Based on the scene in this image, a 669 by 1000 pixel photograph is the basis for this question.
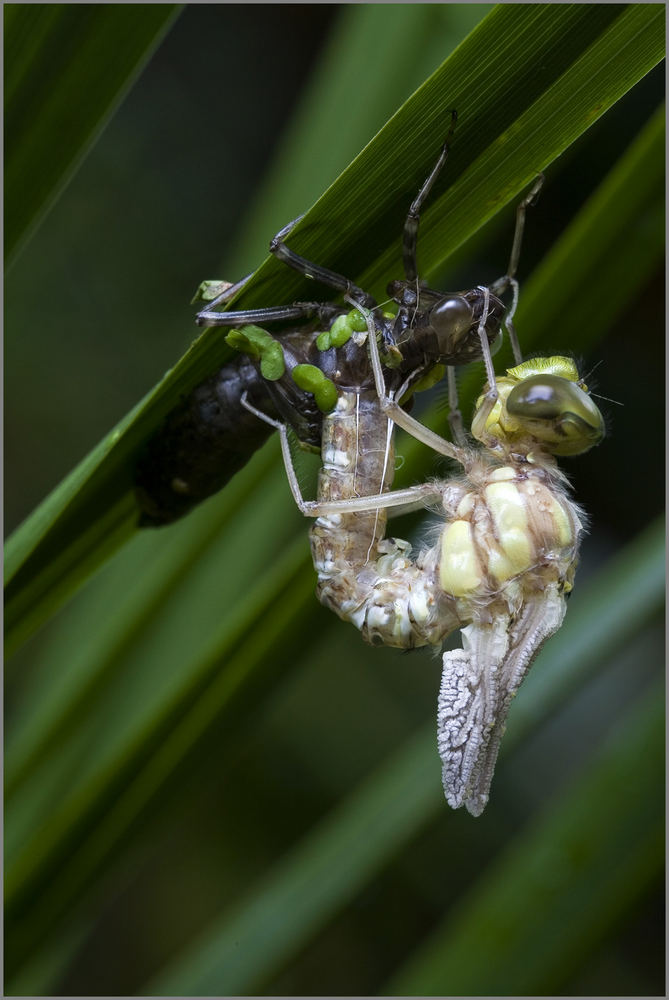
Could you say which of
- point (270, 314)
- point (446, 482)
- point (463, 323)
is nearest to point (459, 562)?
point (446, 482)

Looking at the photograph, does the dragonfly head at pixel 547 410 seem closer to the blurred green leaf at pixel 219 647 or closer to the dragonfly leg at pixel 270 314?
the blurred green leaf at pixel 219 647

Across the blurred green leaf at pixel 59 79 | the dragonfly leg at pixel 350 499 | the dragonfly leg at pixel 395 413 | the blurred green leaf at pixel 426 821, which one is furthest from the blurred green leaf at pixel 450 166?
the blurred green leaf at pixel 426 821

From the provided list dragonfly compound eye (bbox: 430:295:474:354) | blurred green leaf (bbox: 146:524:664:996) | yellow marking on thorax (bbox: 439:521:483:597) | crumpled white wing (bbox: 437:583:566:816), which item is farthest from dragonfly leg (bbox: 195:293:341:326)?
blurred green leaf (bbox: 146:524:664:996)

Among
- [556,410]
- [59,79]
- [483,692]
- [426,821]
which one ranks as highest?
[59,79]

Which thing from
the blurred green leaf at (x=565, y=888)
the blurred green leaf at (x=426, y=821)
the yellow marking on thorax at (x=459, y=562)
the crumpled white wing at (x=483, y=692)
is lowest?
the blurred green leaf at (x=565, y=888)

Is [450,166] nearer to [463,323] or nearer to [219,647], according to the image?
[463,323]

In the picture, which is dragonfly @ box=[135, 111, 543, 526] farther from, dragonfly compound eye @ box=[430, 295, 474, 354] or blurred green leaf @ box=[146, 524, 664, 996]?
blurred green leaf @ box=[146, 524, 664, 996]
